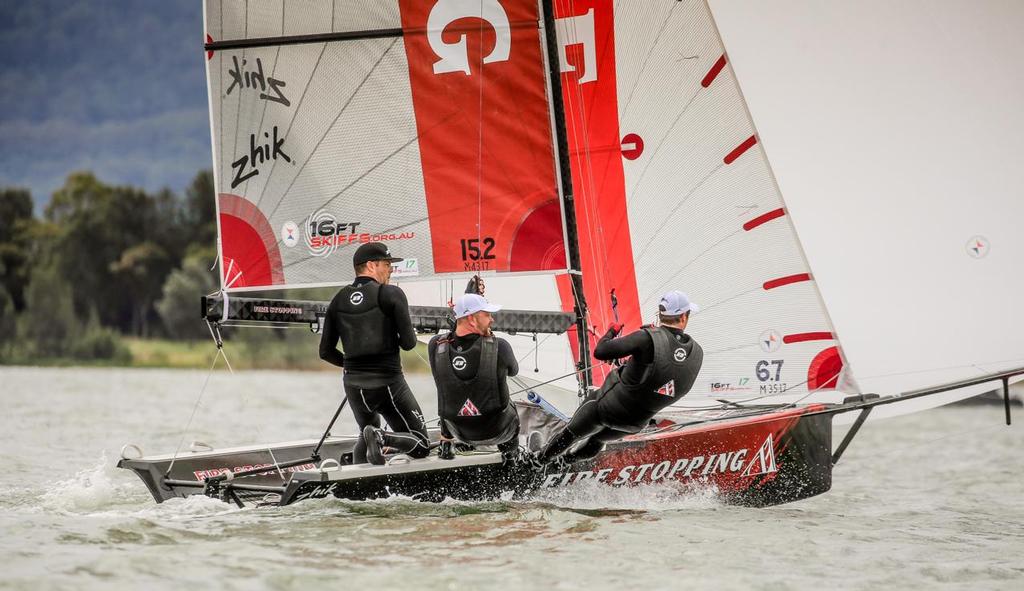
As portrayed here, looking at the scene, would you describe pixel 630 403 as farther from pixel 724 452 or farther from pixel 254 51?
pixel 254 51

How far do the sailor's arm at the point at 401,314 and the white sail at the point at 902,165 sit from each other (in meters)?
2.97

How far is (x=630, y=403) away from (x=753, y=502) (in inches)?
44.6

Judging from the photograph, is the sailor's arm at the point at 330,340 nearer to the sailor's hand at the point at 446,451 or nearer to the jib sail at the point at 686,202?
the sailor's hand at the point at 446,451

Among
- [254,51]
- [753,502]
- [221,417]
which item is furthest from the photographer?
[221,417]

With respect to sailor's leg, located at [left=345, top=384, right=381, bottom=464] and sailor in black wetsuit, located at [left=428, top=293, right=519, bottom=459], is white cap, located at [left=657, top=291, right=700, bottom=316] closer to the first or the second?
sailor in black wetsuit, located at [left=428, top=293, right=519, bottom=459]

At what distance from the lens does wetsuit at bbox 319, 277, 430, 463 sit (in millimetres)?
6480

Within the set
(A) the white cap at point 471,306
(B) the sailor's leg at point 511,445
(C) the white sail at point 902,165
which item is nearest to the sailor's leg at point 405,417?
(B) the sailor's leg at point 511,445

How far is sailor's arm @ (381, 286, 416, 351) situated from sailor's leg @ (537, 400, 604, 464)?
1.04 metres

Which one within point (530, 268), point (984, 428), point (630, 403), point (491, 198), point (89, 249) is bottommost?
point (984, 428)

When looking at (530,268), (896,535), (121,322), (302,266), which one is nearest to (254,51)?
(302,266)

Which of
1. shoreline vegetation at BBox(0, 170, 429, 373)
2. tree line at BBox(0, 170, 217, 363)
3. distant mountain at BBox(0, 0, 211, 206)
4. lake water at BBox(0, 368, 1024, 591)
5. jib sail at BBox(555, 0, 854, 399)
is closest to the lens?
lake water at BBox(0, 368, 1024, 591)

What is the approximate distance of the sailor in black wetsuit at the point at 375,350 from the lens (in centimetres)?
648

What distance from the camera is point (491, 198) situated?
308 inches

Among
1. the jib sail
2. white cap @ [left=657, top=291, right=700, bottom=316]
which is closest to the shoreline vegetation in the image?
the jib sail
